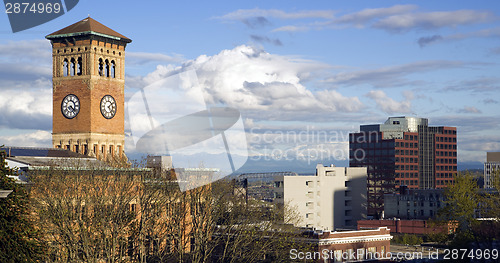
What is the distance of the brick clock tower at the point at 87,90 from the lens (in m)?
93.8

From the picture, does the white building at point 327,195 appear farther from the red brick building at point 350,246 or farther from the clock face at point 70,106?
the clock face at point 70,106

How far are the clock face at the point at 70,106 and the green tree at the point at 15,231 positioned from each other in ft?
183

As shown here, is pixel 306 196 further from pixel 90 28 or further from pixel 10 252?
pixel 10 252

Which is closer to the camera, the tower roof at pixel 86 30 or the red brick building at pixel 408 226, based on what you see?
the tower roof at pixel 86 30

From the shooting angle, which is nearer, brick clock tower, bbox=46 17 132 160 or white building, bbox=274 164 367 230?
brick clock tower, bbox=46 17 132 160

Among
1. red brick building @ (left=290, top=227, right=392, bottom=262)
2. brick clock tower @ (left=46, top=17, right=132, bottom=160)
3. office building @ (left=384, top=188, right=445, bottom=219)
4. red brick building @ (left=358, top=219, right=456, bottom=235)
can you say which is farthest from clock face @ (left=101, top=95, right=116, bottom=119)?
office building @ (left=384, top=188, right=445, bottom=219)

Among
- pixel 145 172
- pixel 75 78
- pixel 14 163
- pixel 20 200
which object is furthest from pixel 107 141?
pixel 20 200

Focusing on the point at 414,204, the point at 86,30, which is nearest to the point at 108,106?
the point at 86,30

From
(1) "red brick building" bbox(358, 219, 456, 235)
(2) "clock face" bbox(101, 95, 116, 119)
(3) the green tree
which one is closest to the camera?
(3) the green tree

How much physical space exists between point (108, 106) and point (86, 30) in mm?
11415

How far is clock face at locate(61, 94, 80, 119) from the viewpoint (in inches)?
3748

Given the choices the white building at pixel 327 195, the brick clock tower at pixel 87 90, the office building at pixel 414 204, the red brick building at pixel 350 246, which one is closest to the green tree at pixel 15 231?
the red brick building at pixel 350 246

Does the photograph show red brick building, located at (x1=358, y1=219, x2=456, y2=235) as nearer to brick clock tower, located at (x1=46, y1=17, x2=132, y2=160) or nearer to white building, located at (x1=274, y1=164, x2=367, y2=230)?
white building, located at (x1=274, y1=164, x2=367, y2=230)

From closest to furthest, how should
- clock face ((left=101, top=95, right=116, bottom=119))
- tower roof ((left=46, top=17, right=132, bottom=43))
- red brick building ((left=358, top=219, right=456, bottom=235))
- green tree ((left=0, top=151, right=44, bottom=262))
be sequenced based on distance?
green tree ((left=0, top=151, right=44, bottom=262))
tower roof ((left=46, top=17, right=132, bottom=43))
clock face ((left=101, top=95, right=116, bottom=119))
red brick building ((left=358, top=219, right=456, bottom=235))
